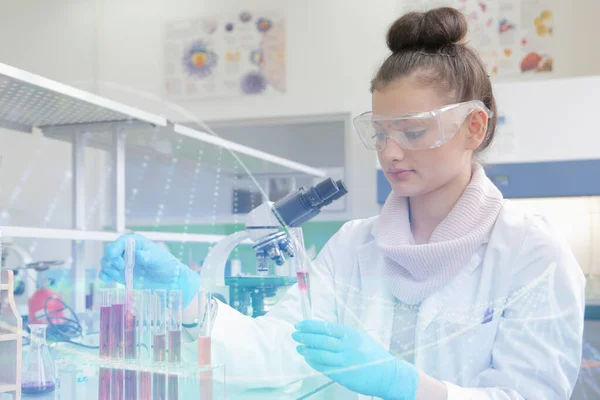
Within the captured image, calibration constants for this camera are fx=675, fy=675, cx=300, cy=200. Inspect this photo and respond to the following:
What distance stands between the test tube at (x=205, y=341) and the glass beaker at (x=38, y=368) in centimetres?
34

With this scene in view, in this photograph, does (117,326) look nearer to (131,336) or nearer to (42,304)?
(131,336)

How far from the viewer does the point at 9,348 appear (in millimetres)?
875

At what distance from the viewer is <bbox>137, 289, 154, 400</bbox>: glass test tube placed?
2.59 feet

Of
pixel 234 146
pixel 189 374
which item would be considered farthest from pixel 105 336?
pixel 234 146

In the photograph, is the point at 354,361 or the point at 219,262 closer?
the point at 354,361

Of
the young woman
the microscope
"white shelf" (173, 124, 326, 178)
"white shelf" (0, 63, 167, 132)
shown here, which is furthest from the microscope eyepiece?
"white shelf" (173, 124, 326, 178)

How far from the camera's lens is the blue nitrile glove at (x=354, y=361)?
866 mm

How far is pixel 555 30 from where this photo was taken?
3545 millimetres

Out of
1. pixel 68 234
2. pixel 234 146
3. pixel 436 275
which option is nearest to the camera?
pixel 436 275

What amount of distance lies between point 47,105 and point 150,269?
1.26 m

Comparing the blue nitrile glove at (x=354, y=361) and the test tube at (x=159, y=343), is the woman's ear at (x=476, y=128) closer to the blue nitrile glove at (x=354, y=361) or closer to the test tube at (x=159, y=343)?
the blue nitrile glove at (x=354, y=361)

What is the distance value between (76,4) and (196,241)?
7.54 feet

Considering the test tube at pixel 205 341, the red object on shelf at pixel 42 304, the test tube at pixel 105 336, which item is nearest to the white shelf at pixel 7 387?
the test tube at pixel 105 336

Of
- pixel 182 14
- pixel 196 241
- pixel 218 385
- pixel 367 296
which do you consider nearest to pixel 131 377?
pixel 218 385
